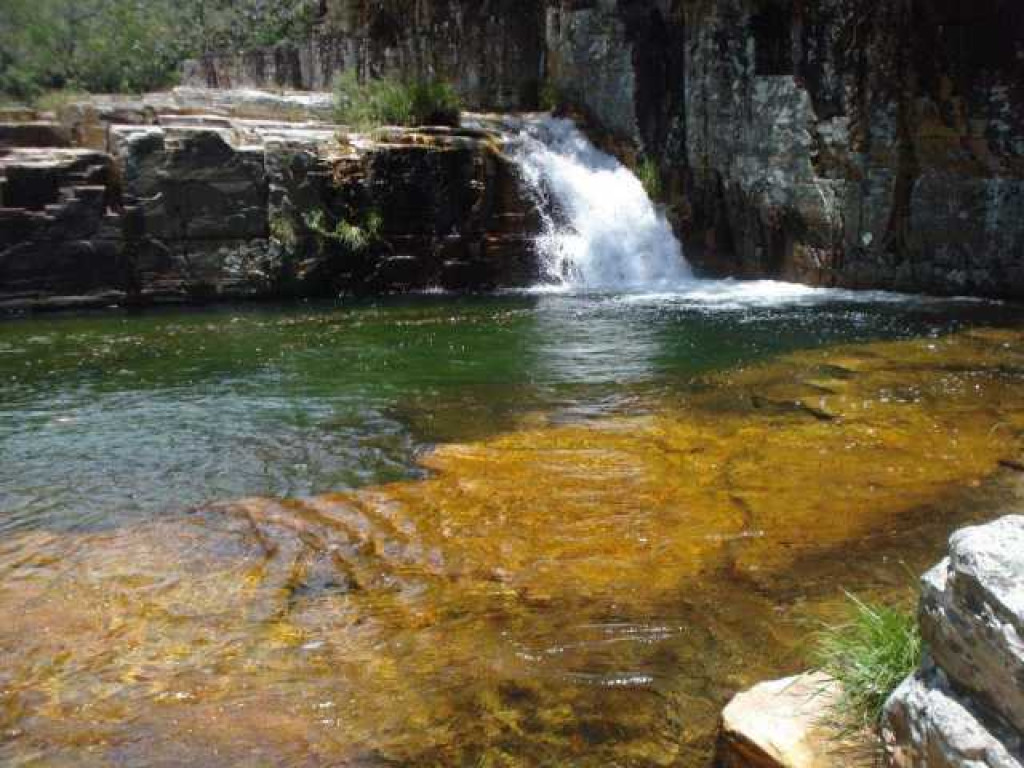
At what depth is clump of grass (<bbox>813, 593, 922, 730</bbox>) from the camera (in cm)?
223

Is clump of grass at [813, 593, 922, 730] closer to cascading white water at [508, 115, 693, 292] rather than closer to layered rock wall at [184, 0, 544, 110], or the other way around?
cascading white water at [508, 115, 693, 292]

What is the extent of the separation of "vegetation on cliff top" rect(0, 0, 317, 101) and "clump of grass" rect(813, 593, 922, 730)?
3278cm

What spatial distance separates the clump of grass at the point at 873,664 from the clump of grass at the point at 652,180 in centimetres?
1315

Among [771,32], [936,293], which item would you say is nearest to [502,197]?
[771,32]

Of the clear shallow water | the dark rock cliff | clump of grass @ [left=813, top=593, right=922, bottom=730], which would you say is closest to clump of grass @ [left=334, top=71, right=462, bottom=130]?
the dark rock cliff

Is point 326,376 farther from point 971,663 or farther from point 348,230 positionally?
point 971,663

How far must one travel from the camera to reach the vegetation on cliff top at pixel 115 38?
35.1m

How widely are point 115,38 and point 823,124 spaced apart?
3430 cm

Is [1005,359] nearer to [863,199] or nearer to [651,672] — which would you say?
[863,199]

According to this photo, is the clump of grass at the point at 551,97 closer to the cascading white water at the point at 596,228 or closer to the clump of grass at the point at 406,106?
the cascading white water at the point at 596,228

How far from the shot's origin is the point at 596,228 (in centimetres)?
1456

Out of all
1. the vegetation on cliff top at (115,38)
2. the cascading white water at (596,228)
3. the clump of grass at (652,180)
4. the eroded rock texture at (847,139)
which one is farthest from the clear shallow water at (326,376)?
the vegetation on cliff top at (115,38)

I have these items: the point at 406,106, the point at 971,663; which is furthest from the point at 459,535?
the point at 406,106

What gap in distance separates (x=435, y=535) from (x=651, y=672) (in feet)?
4.91
